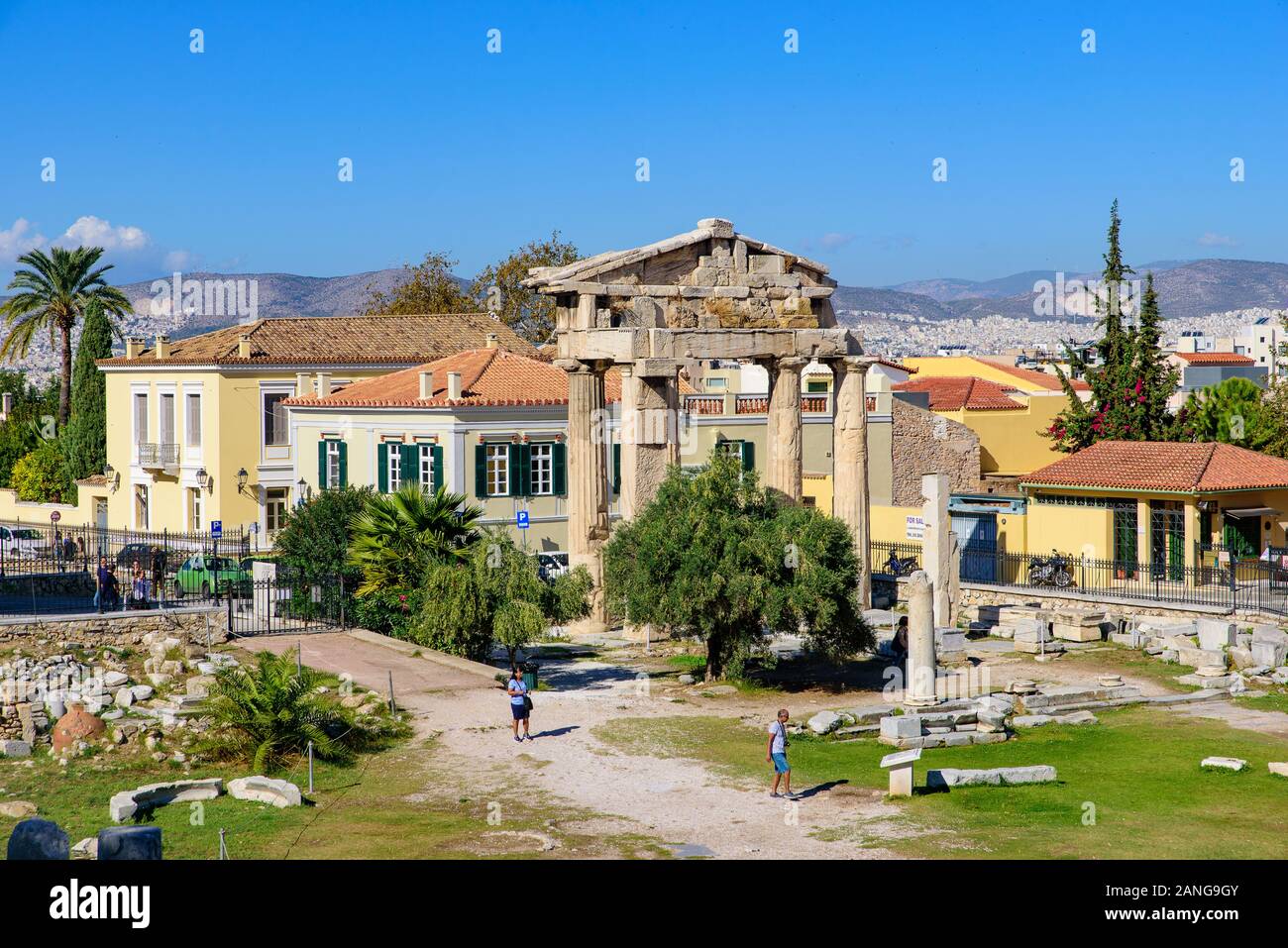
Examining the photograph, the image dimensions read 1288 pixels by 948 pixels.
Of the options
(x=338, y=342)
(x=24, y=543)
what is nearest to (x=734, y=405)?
(x=338, y=342)

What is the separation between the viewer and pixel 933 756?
22.1 metres

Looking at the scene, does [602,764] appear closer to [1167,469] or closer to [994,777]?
[994,777]

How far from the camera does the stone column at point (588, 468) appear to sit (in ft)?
104

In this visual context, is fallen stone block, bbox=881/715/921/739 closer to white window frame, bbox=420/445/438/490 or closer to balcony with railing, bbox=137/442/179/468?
white window frame, bbox=420/445/438/490

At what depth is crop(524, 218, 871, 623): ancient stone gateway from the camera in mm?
31047

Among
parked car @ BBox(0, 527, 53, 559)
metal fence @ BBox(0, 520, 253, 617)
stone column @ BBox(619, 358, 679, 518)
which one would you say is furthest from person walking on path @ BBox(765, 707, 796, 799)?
parked car @ BBox(0, 527, 53, 559)

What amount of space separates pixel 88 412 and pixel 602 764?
143 ft

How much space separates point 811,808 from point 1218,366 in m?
71.8

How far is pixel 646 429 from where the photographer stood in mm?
31125

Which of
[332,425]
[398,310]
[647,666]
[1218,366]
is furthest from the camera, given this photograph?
[1218,366]

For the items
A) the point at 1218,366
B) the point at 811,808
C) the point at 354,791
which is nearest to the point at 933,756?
the point at 811,808

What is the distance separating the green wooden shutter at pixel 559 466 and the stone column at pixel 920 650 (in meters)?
18.7
